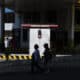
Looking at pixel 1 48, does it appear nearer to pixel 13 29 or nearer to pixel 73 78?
pixel 13 29

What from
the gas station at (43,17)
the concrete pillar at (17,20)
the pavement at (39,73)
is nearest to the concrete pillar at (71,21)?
the gas station at (43,17)

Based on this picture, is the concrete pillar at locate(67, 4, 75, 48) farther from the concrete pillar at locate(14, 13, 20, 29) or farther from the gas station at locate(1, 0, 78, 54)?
the concrete pillar at locate(14, 13, 20, 29)

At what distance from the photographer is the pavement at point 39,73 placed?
17.9 m

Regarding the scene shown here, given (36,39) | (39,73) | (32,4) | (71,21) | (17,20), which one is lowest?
(39,73)

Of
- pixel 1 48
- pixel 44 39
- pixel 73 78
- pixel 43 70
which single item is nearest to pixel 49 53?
pixel 43 70

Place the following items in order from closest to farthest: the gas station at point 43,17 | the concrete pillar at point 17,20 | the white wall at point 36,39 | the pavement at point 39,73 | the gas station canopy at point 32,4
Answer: the pavement at point 39,73
the white wall at point 36,39
the gas station at point 43,17
the gas station canopy at point 32,4
the concrete pillar at point 17,20

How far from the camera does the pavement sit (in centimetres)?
1791

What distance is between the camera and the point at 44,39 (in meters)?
31.5

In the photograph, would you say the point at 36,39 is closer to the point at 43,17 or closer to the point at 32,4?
the point at 43,17

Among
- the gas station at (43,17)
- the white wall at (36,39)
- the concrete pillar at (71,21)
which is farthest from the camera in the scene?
the concrete pillar at (71,21)

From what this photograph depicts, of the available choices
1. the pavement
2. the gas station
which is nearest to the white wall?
the pavement

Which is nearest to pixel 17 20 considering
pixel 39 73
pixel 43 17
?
pixel 43 17

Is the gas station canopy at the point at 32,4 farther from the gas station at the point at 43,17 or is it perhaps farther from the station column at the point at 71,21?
the station column at the point at 71,21

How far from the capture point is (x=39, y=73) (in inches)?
789
